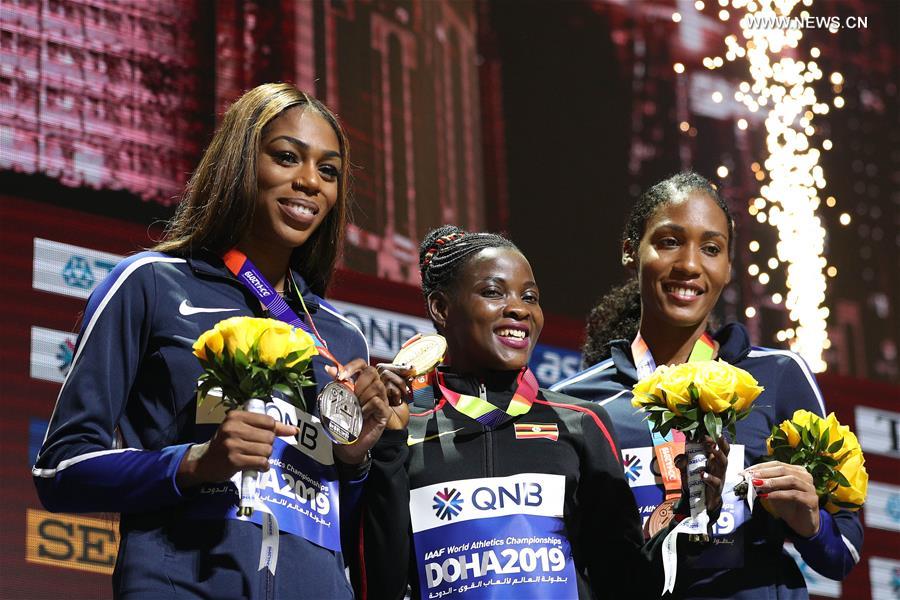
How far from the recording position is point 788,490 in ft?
8.93

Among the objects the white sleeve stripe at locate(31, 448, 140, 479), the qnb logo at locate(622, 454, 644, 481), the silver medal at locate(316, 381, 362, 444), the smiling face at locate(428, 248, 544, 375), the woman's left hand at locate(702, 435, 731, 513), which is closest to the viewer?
the white sleeve stripe at locate(31, 448, 140, 479)

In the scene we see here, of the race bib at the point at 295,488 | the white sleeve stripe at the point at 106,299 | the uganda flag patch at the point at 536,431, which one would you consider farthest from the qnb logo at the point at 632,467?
the white sleeve stripe at the point at 106,299

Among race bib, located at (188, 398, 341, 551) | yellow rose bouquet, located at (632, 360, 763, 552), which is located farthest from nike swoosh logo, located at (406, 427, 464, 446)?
yellow rose bouquet, located at (632, 360, 763, 552)

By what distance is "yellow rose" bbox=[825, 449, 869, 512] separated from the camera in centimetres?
288

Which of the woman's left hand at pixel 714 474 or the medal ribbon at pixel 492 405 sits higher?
the medal ribbon at pixel 492 405

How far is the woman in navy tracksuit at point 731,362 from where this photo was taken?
2.88 m

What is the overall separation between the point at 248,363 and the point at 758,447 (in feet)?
4.80

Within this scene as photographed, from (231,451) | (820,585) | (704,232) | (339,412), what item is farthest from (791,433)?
(820,585)

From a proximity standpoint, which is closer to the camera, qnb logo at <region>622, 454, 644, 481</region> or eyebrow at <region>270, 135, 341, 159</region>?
eyebrow at <region>270, 135, 341, 159</region>

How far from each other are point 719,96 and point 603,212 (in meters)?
0.92

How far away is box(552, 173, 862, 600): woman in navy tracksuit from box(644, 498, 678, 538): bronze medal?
0.41ft

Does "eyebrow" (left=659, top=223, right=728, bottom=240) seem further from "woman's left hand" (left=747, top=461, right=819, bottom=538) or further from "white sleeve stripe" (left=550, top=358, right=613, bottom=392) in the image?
"woman's left hand" (left=747, top=461, right=819, bottom=538)

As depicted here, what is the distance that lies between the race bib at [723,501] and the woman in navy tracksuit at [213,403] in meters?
0.82

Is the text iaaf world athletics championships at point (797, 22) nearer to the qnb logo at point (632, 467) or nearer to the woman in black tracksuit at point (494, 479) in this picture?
the woman in black tracksuit at point (494, 479)
